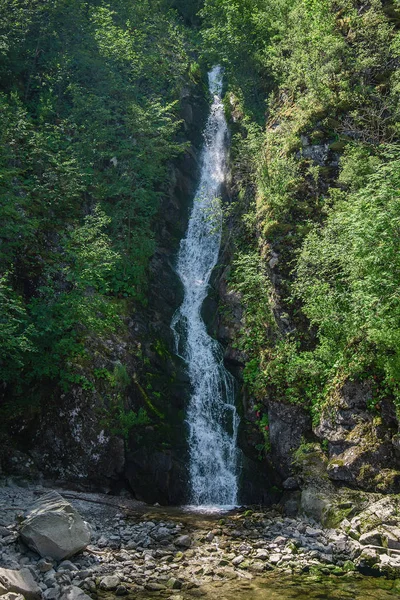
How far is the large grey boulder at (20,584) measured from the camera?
7594 mm

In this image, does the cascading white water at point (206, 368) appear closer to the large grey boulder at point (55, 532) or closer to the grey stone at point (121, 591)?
the large grey boulder at point (55, 532)

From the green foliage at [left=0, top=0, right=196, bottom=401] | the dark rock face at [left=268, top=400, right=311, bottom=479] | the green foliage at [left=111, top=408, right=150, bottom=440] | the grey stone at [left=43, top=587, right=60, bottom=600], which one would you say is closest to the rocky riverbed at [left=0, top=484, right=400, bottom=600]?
the grey stone at [left=43, top=587, right=60, bottom=600]

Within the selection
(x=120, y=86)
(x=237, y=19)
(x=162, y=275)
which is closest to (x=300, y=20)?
(x=237, y=19)

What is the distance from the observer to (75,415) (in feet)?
49.8

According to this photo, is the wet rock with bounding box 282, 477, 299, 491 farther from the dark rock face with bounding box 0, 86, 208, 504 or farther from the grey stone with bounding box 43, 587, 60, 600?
the grey stone with bounding box 43, 587, 60, 600

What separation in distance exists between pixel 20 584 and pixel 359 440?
8725 millimetres

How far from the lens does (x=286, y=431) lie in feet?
49.3

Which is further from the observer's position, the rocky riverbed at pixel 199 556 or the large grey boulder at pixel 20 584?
the rocky riverbed at pixel 199 556

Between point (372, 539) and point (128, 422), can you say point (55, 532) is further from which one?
point (372, 539)

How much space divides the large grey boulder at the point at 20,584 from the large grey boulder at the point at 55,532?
122 centimetres

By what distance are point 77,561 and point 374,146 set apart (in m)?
15.7

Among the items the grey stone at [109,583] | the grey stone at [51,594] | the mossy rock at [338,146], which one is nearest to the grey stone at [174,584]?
the grey stone at [109,583]

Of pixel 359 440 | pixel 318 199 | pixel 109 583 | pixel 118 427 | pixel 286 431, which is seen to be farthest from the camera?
pixel 318 199

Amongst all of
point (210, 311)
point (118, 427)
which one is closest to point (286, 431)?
point (118, 427)
